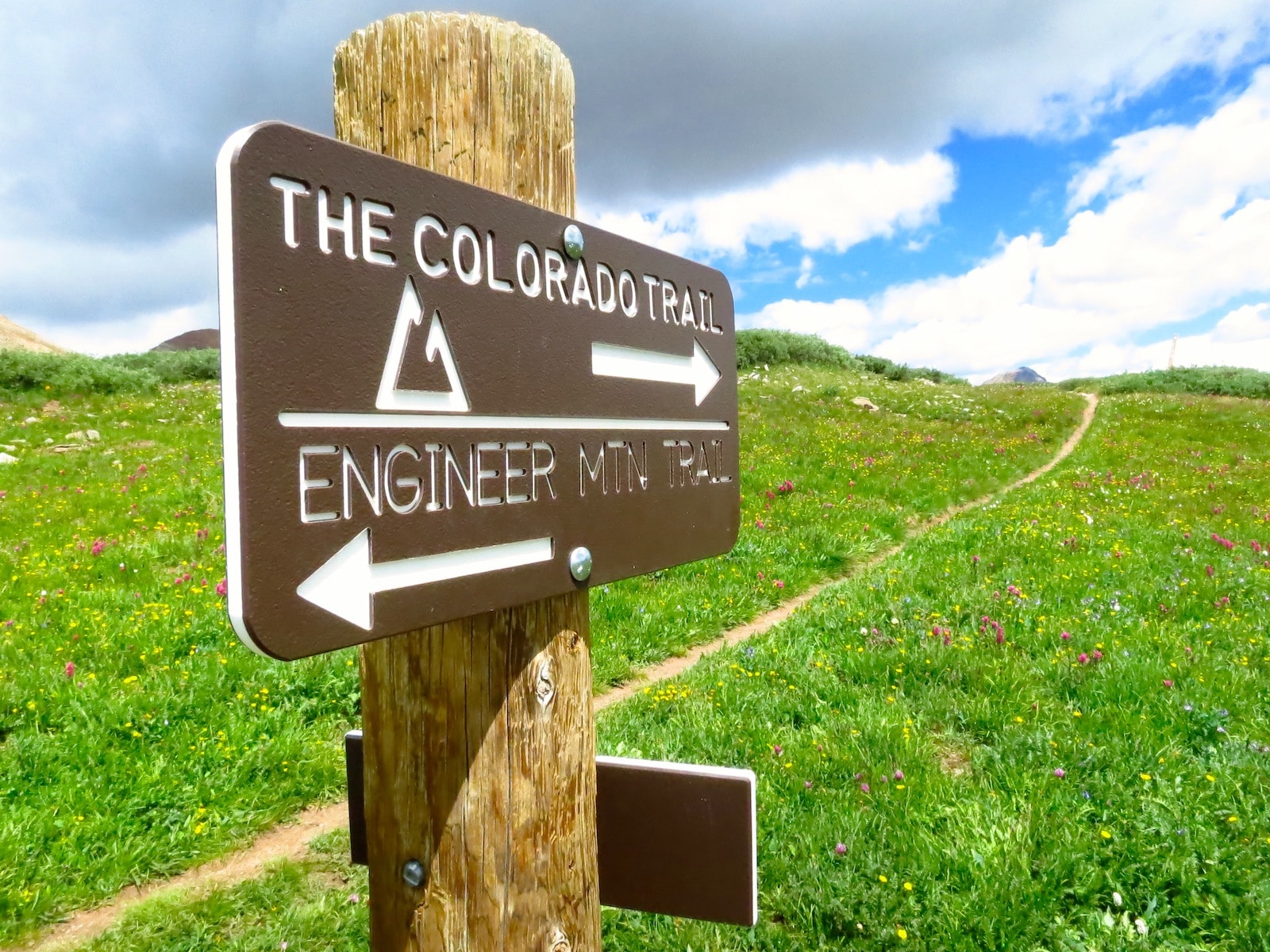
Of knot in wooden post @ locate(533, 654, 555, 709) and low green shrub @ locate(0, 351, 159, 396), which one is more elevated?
low green shrub @ locate(0, 351, 159, 396)

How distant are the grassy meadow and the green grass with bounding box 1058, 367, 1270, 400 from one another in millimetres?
33970

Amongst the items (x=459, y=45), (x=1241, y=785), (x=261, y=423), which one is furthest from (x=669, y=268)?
(x=1241, y=785)

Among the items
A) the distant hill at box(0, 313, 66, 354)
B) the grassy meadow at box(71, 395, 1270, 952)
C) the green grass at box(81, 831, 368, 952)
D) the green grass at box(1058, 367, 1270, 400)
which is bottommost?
the green grass at box(81, 831, 368, 952)

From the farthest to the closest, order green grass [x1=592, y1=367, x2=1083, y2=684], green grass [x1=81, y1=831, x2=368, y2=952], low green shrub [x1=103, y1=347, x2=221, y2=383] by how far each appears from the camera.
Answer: low green shrub [x1=103, y1=347, x2=221, y2=383] → green grass [x1=592, y1=367, x2=1083, y2=684] → green grass [x1=81, y1=831, x2=368, y2=952]

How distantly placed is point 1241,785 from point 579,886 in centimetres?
417

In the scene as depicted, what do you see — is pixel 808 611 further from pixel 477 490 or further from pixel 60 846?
pixel 477 490

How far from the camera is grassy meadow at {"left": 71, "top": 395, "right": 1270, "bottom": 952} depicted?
350 cm

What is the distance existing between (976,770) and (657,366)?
3767mm

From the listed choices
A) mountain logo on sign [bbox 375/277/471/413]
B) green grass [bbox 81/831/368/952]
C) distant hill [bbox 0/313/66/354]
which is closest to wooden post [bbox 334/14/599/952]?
mountain logo on sign [bbox 375/277/471/413]

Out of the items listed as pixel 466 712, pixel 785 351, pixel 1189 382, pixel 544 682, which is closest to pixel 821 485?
pixel 544 682

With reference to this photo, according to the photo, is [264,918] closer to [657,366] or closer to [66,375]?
[657,366]

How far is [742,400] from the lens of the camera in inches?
997

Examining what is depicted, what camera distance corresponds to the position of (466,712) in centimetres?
183

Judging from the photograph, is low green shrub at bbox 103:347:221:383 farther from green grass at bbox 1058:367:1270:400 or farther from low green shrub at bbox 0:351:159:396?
green grass at bbox 1058:367:1270:400
